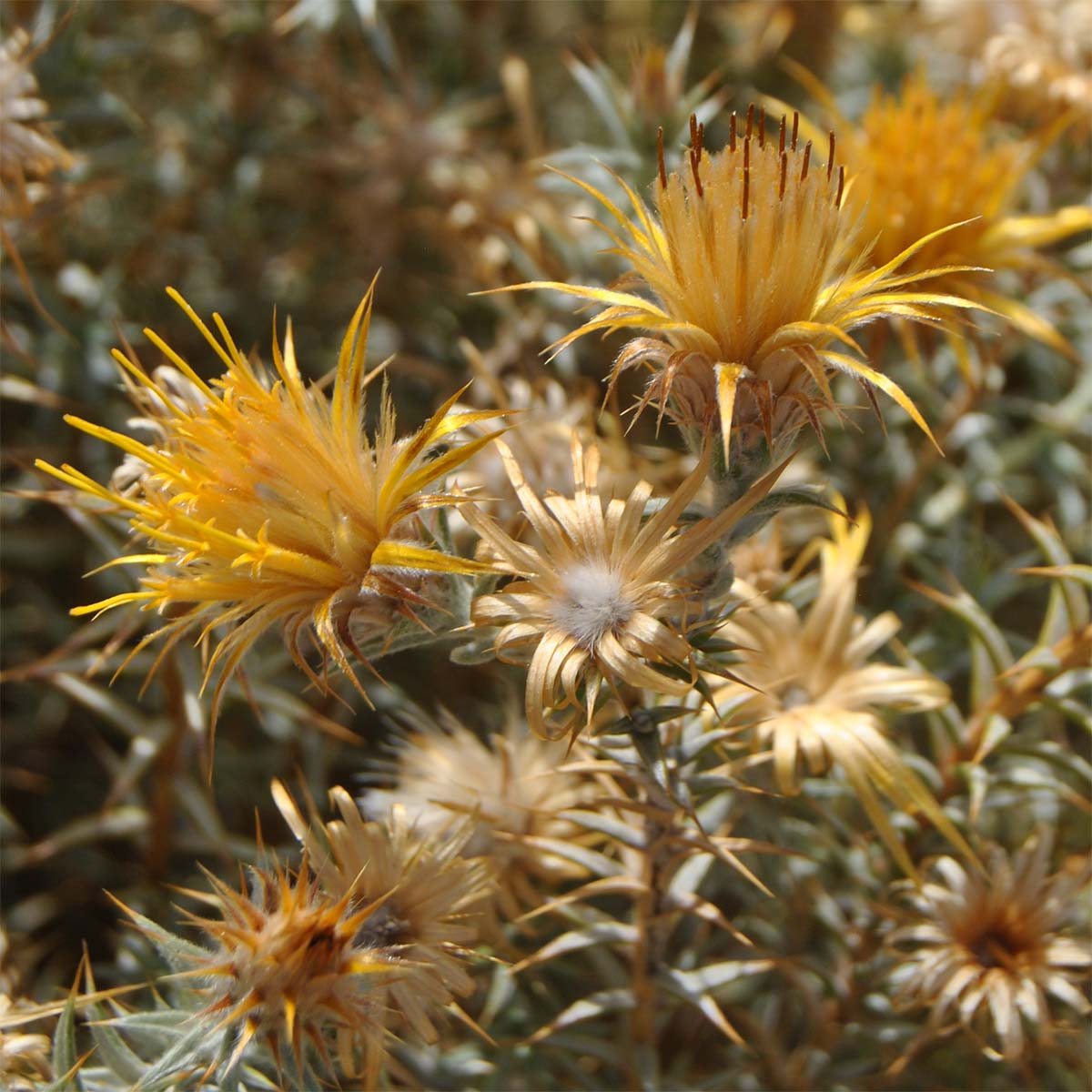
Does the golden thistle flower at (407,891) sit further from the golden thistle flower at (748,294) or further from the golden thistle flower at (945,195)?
the golden thistle flower at (945,195)

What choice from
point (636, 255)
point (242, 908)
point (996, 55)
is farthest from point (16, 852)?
point (996, 55)

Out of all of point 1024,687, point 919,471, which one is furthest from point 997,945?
point 919,471

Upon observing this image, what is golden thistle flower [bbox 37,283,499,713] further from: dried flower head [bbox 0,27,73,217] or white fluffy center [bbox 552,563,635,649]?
dried flower head [bbox 0,27,73,217]

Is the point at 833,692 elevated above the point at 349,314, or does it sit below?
below

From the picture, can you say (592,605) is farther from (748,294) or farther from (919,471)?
(919,471)

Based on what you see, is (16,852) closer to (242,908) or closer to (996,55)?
(242,908)
